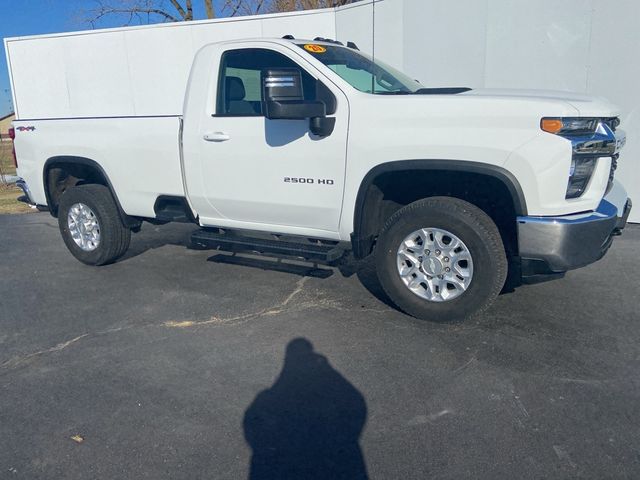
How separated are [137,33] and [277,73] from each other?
9.00 meters

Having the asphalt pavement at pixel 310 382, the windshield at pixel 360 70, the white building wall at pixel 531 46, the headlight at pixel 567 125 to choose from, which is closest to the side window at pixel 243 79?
the windshield at pixel 360 70

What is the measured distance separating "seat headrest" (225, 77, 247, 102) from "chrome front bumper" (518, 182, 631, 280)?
2.62m

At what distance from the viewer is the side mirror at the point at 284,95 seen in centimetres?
388

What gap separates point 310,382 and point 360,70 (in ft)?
8.76

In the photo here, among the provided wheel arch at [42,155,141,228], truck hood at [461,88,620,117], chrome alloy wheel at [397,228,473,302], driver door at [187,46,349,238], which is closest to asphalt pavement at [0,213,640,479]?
chrome alloy wheel at [397,228,473,302]

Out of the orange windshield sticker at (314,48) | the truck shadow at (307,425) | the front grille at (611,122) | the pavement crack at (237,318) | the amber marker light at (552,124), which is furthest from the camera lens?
the orange windshield sticker at (314,48)

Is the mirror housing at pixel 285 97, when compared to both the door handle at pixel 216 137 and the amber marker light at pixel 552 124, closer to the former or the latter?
the door handle at pixel 216 137

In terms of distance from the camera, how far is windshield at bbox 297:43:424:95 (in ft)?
14.5

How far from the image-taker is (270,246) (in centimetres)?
462

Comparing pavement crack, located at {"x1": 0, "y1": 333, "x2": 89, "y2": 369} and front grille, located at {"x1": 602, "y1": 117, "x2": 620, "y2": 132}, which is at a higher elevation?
front grille, located at {"x1": 602, "y1": 117, "x2": 620, "y2": 132}

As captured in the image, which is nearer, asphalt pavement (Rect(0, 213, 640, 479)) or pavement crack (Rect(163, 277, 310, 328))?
asphalt pavement (Rect(0, 213, 640, 479))

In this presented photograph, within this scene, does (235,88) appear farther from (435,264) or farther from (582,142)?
(582,142)

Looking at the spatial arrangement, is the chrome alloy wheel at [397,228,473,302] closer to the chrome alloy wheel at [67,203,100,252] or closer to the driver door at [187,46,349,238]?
the driver door at [187,46,349,238]

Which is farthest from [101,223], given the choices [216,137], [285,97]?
[285,97]
